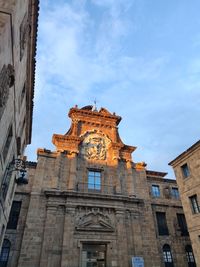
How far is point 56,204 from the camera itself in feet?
63.4

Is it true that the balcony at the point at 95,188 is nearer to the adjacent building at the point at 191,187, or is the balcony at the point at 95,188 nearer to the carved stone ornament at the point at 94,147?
the carved stone ornament at the point at 94,147

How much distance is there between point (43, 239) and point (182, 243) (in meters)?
13.3

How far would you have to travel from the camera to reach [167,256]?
67.3ft

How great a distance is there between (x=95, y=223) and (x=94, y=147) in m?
7.78

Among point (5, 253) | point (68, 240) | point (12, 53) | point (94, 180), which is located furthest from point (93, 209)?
point (12, 53)

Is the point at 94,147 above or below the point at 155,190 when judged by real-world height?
above

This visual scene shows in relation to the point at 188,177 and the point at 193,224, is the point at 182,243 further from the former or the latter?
the point at 188,177

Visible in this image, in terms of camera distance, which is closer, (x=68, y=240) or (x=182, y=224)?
(x=68, y=240)

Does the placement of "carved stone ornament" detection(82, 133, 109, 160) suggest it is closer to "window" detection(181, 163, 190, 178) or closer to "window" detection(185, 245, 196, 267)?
"window" detection(181, 163, 190, 178)

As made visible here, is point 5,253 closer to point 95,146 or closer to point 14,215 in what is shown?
point 14,215

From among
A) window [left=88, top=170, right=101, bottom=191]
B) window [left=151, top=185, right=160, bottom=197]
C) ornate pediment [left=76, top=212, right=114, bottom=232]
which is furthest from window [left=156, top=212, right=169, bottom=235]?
window [left=88, top=170, right=101, bottom=191]

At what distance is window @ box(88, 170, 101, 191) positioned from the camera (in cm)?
2170

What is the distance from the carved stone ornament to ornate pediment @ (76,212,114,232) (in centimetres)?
594

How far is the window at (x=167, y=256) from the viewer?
20.1 m
